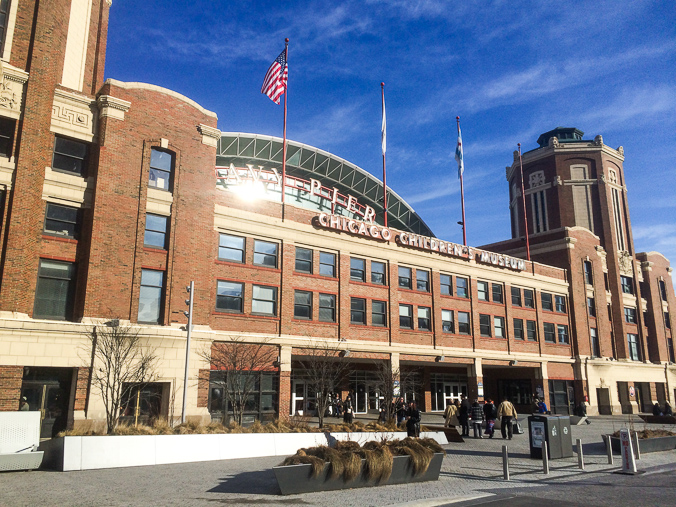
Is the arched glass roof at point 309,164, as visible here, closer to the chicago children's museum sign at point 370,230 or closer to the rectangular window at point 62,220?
the chicago children's museum sign at point 370,230

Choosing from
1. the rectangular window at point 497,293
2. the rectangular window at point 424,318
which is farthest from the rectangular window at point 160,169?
the rectangular window at point 497,293

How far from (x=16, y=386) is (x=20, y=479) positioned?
10248 mm

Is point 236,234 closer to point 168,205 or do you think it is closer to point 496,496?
point 168,205

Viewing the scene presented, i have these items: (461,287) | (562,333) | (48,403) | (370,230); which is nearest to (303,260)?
(370,230)

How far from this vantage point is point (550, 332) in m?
50.4

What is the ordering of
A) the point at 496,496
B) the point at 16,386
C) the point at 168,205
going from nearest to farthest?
the point at 496,496
the point at 16,386
the point at 168,205

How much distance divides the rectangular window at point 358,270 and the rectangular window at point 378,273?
84 centimetres

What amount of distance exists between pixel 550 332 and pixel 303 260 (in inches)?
1088

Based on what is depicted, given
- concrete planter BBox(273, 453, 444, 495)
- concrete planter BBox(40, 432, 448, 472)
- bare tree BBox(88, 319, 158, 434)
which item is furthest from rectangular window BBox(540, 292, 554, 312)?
concrete planter BBox(273, 453, 444, 495)

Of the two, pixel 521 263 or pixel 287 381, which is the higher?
pixel 521 263

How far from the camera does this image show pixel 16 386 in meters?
22.5

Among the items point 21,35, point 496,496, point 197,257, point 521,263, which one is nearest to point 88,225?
point 197,257

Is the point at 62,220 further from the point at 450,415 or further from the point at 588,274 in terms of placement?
the point at 588,274

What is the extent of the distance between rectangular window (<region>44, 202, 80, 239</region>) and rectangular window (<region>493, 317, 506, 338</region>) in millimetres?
32682
